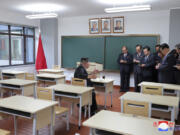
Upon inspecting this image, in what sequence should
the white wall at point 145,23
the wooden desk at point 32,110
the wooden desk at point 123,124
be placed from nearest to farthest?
the wooden desk at point 123,124
the wooden desk at point 32,110
the white wall at point 145,23

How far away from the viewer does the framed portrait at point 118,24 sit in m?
7.42

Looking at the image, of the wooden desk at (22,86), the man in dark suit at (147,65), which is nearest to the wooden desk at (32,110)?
the wooden desk at (22,86)

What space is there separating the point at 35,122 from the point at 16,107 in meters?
0.35

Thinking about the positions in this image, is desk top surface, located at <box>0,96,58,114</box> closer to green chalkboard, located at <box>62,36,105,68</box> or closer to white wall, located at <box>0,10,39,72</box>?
green chalkboard, located at <box>62,36,105,68</box>

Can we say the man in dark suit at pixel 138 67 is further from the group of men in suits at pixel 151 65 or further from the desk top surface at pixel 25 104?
the desk top surface at pixel 25 104

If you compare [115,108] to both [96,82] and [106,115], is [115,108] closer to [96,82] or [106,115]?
[96,82]

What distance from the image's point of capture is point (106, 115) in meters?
2.39

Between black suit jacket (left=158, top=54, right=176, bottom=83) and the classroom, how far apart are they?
0.02 meters

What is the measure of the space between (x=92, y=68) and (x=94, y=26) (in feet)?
5.84

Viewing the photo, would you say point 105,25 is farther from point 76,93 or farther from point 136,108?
point 136,108

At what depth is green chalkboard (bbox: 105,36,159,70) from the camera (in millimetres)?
6982

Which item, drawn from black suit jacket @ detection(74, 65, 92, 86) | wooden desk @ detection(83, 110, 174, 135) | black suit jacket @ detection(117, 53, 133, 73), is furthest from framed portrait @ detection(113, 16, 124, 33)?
wooden desk @ detection(83, 110, 174, 135)

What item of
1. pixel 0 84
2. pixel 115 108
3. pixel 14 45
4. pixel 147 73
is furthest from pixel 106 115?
pixel 14 45

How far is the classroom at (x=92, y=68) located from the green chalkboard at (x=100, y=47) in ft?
0.12
